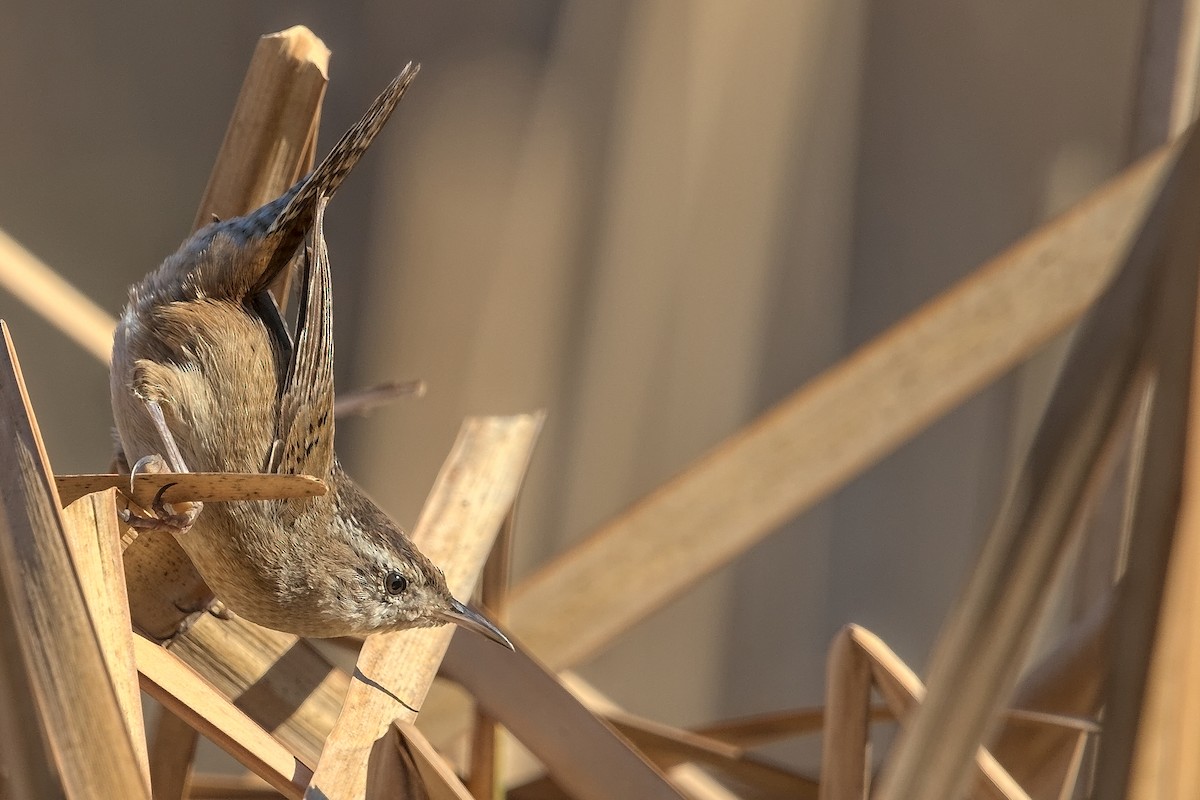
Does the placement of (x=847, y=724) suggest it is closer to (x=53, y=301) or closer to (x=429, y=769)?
(x=429, y=769)

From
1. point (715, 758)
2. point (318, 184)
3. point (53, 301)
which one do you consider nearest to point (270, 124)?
point (318, 184)

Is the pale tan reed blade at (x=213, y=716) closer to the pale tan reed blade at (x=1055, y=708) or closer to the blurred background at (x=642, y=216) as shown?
the pale tan reed blade at (x=1055, y=708)

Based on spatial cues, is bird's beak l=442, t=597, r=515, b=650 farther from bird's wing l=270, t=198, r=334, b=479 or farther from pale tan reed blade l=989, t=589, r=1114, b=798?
pale tan reed blade l=989, t=589, r=1114, b=798

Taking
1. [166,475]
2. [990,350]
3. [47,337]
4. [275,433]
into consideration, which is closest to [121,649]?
[166,475]

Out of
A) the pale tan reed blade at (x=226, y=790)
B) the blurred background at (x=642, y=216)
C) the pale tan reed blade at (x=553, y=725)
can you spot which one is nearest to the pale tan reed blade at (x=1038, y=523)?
the pale tan reed blade at (x=553, y=725)

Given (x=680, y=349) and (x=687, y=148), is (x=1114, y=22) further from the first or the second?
(x=680, y=349)

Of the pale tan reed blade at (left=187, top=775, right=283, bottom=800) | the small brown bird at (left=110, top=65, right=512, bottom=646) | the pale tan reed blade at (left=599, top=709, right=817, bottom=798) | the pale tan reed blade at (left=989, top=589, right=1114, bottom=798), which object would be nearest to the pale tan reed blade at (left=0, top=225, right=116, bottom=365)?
the small brown bird at (left=110, top=65, right=512, bottom=646)
